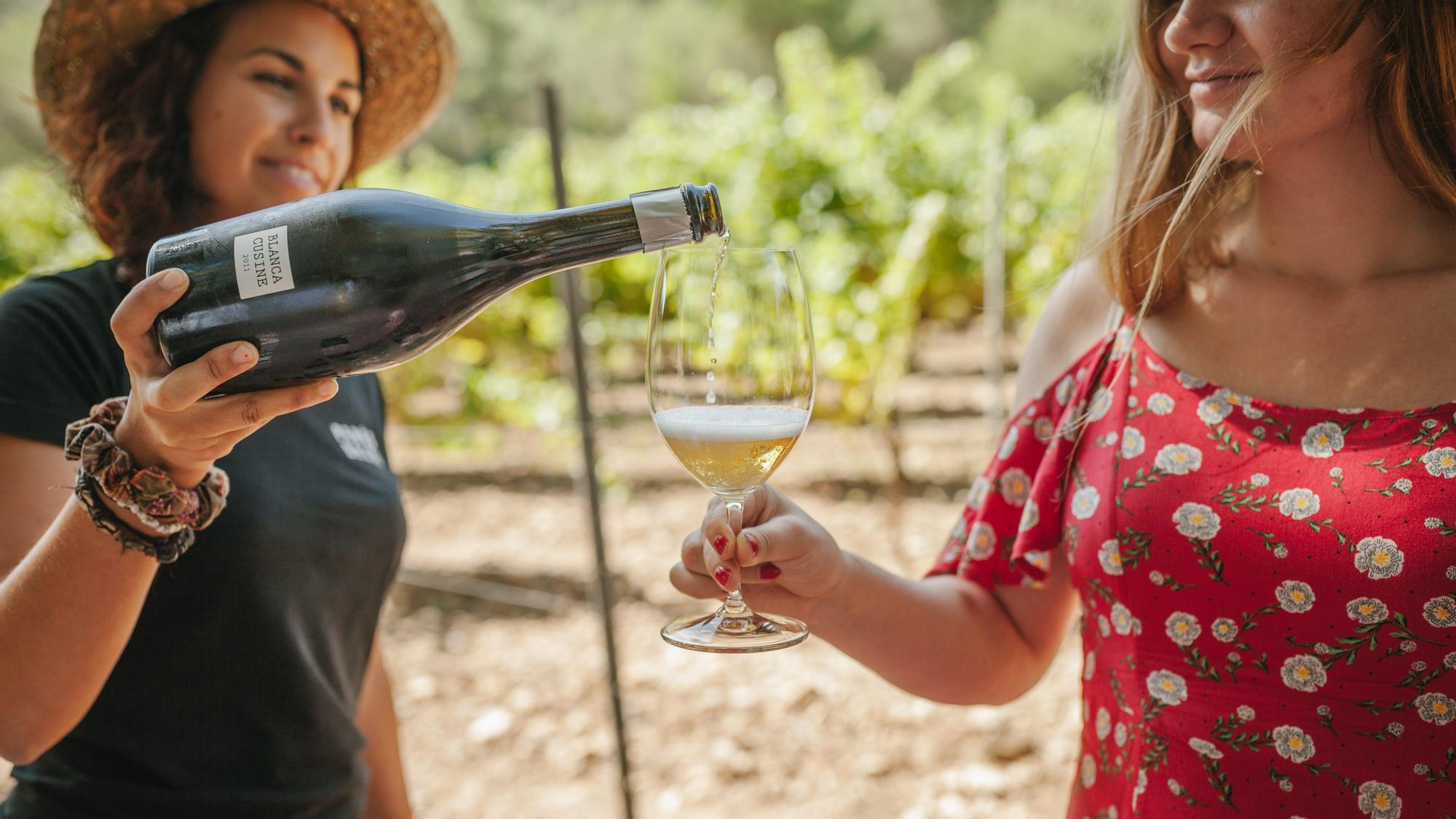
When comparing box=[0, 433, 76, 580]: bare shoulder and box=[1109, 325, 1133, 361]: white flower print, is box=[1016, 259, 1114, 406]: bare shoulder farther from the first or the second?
box=[0, 433, 76, 580]: bare shoulder

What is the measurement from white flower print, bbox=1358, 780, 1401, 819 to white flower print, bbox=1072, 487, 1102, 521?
0.46 metres

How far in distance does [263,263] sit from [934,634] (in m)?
1.05

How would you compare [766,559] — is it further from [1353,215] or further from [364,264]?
[1353,215]

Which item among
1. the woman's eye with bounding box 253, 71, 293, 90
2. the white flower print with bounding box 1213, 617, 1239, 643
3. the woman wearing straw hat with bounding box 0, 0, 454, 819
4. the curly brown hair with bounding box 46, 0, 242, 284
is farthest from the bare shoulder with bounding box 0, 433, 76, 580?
the white flower print with bounding box 1213, 617, 1239, 643

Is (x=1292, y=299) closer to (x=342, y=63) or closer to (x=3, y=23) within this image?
(x=342, y=63)

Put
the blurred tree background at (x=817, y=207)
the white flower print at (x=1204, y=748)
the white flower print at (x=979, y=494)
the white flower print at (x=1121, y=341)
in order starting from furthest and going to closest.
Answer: the blurred tree background at (x=817, y=207) → the white flower print at (x=979, y=494) → the white flower print at (x=1121, y=341) → the white flower print at (x=1204, y=748)

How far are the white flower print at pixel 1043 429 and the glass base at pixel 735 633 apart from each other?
0.53 m

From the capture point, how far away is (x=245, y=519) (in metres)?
1.56

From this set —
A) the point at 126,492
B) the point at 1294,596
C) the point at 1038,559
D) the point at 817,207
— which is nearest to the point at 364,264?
the point at 126,492

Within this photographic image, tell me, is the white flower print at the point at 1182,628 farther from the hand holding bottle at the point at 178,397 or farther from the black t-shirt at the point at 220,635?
the black t-shirt at the point at 220,635

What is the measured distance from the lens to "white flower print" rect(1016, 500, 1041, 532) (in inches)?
62.9

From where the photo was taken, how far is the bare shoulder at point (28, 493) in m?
1.35

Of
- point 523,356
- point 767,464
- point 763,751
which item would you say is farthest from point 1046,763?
point 523,356

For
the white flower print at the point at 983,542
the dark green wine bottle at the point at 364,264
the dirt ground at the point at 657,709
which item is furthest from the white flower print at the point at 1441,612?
the dirt ground at the point at 657,709
